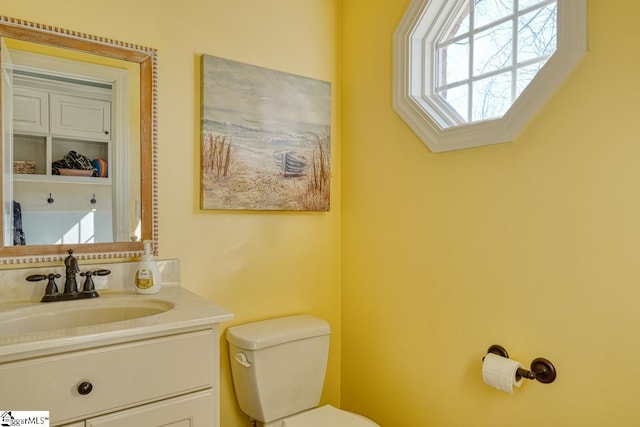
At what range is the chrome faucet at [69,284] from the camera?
54.5 inches

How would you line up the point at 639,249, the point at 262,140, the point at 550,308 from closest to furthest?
1. the point at 639,249
2. the point at 550,308
3. the point at 262,140

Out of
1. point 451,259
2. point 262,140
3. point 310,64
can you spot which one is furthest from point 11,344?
point 310,64

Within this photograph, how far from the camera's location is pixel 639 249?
1104 millimetres

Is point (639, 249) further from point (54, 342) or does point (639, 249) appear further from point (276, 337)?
point (54, 342)

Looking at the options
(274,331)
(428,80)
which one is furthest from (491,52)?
(274,331)

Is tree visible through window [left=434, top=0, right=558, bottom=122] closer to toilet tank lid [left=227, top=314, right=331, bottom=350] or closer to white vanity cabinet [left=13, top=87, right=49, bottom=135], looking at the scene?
toilet tank lid [left=227, top=314, right=331, bottom=350]

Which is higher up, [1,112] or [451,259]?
[1,112]

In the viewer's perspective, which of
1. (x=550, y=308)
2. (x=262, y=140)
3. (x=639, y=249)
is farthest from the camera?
(x=262, y=140)

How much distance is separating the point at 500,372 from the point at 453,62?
123 centimetres

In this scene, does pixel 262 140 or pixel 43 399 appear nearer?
pixel 43 399

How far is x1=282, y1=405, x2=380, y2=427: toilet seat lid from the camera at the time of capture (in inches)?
61.9

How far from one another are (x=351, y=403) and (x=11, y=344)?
161cm

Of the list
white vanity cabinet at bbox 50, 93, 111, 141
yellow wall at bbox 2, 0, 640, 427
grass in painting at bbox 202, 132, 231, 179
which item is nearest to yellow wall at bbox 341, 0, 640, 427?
yellow wall at bbox 2, 0, 640, 427

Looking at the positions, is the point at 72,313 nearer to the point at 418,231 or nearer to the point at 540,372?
the point at 418,231
